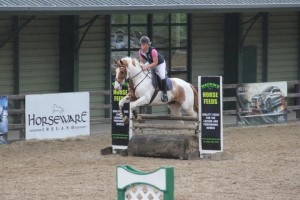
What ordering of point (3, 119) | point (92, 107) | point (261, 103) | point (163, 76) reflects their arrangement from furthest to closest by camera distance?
1. point (261, 103)
2. point (92, 107)
3. point (3, 119)
4. point (163, 76)

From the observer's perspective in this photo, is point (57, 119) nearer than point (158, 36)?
Yes

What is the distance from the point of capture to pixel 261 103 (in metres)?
26.7

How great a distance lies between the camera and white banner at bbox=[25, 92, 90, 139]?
22.5 meters

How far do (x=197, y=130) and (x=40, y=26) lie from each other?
766 cm

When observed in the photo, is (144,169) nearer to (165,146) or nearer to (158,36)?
Result: (165,146)

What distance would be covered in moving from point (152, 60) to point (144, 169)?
2.73 metres

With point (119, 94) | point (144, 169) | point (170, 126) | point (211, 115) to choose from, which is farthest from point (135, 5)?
point (144, 169)

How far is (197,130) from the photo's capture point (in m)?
19.6

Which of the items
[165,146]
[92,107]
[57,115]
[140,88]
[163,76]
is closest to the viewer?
[165,146]

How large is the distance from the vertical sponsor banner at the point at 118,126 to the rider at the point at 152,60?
84 centimetres

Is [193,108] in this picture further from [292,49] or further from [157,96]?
[292,49]

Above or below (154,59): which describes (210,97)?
below

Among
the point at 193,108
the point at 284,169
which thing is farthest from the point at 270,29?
the point at 284,169

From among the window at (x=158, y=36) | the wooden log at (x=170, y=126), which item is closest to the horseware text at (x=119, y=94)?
the wooden log at (x=170, y=126)
